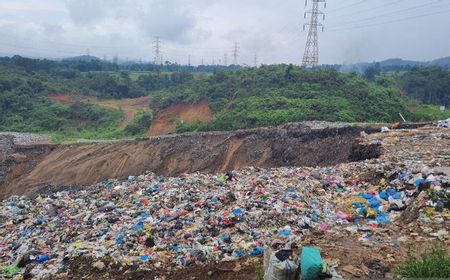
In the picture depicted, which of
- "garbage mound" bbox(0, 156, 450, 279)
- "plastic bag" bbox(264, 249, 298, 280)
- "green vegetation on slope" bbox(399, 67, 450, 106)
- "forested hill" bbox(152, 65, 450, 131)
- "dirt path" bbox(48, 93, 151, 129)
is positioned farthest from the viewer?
"green vegetation on slope" bbox(399, 67, 450, 106)

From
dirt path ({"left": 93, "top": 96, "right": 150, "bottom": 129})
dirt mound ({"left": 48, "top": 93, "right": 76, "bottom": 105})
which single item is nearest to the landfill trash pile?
dirt path ({"left": 93, "top": 96, "right": 150, "bottom": 129})

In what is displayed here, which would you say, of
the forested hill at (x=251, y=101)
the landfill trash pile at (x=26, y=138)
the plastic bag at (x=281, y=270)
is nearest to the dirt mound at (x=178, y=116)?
the forested hill at (x=251, y=101)

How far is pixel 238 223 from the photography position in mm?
6613

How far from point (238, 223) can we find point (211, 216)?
71 centimetres

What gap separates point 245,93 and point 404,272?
2207 cm

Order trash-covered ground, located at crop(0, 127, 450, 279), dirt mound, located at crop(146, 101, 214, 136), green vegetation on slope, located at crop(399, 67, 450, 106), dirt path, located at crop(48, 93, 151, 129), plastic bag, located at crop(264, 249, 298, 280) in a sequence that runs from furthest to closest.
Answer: green vegetation on slope, located at crop(399, 67, 450, 106), dirt path, located at crop(48, 93, 151, 129), dirt mound, located at crop(146, 101, 214, 136), trash-covered ground, located at crop(0, 127, 450, 279), plastic bag, located at crop(264, 249, 298, 280)

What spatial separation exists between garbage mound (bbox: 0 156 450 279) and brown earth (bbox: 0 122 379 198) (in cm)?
602

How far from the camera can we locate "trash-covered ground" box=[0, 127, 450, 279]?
210 inches

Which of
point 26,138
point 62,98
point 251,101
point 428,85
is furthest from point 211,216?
point 428,85

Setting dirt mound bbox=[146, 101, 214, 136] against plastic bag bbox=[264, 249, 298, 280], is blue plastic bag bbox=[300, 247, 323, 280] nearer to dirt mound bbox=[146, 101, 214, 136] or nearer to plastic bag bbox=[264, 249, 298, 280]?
plastic bag bbox=[264, 249, 298, 280]

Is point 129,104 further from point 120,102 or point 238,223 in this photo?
point 238,223

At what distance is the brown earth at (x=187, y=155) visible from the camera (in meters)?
15.9

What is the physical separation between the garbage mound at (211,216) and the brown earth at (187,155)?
237 inches

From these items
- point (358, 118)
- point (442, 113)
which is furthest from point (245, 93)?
point (442, 113)
